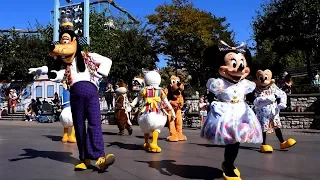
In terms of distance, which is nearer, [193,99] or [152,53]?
[193,99]

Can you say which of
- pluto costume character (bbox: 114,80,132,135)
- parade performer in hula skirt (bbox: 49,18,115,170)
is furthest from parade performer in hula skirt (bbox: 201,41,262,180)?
pluto costume character (bbox: 114,80,132,135)

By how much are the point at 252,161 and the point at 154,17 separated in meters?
25.3

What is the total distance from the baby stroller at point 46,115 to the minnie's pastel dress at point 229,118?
17.9 metres

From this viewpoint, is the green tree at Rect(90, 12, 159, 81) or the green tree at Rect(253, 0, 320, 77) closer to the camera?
the green tree at Rect(253, 0, 320, 77)

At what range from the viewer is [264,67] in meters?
9.14

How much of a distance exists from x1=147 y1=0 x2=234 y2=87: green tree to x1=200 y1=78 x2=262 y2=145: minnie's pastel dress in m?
24.8

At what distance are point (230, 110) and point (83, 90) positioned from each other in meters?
2.12

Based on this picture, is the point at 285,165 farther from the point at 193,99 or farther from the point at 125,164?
the point at 193,99

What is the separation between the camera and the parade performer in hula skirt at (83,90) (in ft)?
19.8

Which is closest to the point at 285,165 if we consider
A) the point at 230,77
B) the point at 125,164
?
the point at 230,77

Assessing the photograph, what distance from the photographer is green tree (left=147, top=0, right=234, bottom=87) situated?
3116 centimetres

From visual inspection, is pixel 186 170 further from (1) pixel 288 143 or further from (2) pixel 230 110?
(1) pixel 288 143

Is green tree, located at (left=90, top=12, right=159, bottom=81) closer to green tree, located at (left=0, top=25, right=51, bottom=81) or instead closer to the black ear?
green tree, located at (left=0, top=25, right=51, bottom=81)

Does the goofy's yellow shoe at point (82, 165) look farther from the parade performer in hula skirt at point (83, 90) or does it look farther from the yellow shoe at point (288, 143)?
the yellow shoe at point (288, 143)
